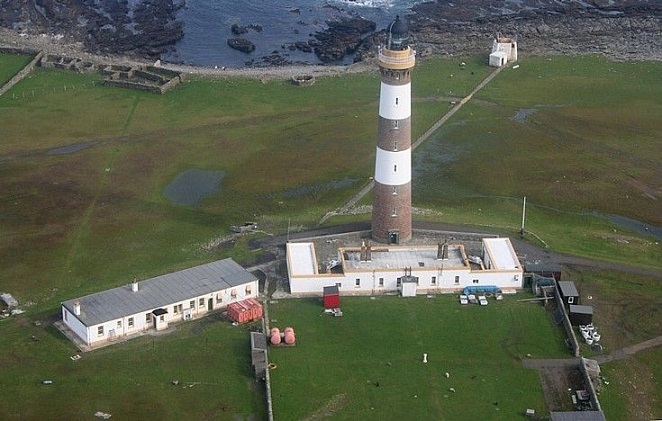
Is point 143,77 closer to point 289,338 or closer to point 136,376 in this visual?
point 289,338

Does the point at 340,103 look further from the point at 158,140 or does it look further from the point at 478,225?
the point at 478,225

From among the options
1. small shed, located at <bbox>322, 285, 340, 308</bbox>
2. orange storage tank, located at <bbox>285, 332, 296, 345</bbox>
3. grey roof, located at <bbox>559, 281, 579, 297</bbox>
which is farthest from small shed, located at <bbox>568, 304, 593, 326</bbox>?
orange storage tank, located at <bbox>285, 332, 296, 345</bbox>

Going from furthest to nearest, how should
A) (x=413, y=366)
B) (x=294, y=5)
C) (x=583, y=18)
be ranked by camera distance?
(x=294, y=5), (x=583, y=18), (x=413, y=366)

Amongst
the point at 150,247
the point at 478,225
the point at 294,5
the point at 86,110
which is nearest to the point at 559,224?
the point at 478,225

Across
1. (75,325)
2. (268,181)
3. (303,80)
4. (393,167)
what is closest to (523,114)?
(303,80)

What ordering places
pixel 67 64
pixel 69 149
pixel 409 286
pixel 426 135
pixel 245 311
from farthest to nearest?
pixel 67 64 → pixel 426 135 → pixel 69 149 → pixel 409 286 → pixel 245 311
